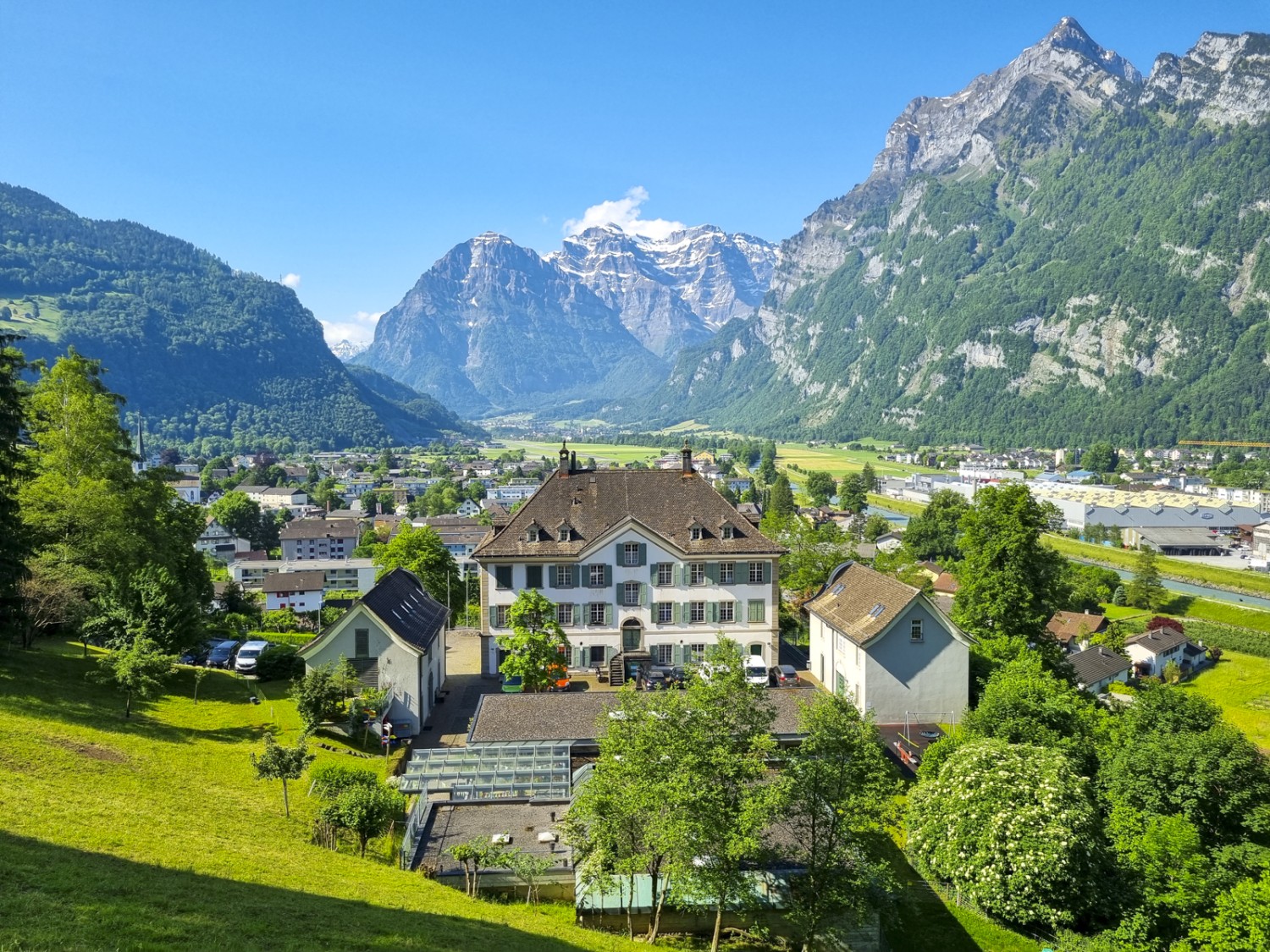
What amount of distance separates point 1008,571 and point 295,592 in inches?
2798

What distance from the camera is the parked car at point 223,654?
47.0m

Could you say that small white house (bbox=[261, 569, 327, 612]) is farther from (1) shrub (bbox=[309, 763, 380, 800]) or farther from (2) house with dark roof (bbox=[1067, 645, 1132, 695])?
(2) house with dark roof (bbox=[1067, 645, 1132, 695])

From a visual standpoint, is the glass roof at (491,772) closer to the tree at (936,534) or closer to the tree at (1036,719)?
the tree at (1036,719)

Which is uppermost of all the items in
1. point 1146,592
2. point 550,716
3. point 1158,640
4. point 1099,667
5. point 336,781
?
point 336,781

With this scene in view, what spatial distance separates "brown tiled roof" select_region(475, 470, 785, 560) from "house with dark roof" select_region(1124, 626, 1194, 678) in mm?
42831

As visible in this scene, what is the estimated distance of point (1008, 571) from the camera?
44.5 meters

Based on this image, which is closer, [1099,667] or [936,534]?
[1099,667]

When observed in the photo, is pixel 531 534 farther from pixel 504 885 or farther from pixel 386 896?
pixel 386 896

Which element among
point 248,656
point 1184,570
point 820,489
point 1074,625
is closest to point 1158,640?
point 1074,625

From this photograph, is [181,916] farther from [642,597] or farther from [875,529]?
[875,529]

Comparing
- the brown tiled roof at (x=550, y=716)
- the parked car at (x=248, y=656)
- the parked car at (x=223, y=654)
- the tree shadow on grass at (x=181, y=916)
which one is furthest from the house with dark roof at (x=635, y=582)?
the tree shadow on grass at (x=181, y=916)

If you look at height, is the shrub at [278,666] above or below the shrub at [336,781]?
below

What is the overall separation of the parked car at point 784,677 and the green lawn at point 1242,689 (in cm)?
3092

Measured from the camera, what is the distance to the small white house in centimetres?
8606
